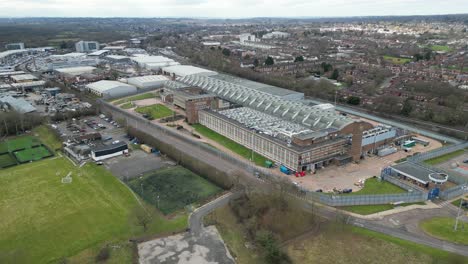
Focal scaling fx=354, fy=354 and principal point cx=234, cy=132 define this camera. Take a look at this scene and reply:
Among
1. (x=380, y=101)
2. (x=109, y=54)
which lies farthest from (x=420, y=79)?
(x=109, y=54)

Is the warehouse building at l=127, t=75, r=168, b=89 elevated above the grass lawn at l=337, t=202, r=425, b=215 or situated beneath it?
elevated above

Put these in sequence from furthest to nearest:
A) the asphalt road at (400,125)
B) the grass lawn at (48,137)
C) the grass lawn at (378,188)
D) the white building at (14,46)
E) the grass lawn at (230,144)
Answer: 1. the white building at (14,46)
2. the asphalt road at (400,125)
3. the grass lawn at (48,137)
4. the grass lawn at (230,144)
5. the grass lawn at (378,188)

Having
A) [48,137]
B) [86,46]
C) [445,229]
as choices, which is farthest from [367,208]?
[86,46]

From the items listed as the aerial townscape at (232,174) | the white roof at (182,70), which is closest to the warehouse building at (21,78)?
the aerial townscape at (232,174)

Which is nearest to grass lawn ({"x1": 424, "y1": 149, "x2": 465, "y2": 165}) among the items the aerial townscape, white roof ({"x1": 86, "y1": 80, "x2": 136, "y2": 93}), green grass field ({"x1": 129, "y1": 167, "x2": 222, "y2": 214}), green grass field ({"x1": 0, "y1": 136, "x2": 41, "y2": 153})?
the aerial townscape

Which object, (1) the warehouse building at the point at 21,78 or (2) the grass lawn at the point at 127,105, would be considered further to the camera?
(1) the warehouse building at the point at 21,78

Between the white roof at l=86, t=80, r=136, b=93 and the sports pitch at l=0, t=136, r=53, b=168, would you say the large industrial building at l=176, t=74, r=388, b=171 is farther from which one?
the white roof at l=86, t=80, r=136, b=93

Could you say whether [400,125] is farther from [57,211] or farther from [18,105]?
[18,105]

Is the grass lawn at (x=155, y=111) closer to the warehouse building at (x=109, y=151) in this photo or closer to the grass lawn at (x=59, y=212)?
the warehouse building at (x=109, y=151)
